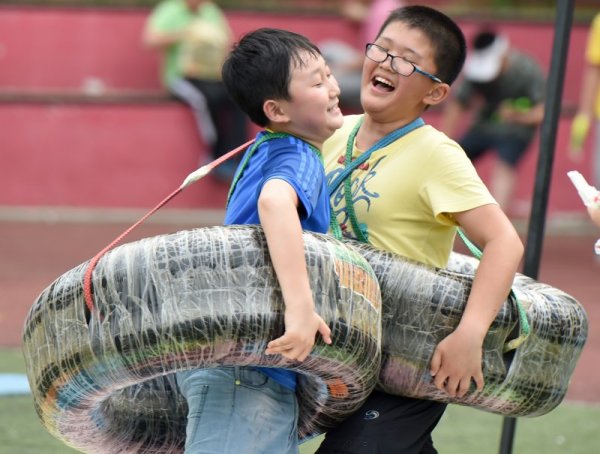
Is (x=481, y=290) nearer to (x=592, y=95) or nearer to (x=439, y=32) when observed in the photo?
(x=439, y=32)

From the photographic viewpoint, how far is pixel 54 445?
5.23 metres

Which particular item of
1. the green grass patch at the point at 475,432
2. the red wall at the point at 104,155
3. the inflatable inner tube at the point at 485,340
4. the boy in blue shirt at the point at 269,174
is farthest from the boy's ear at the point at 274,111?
the red wall at the point at 104,155

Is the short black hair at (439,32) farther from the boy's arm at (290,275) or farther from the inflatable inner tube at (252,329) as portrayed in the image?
the boy's arm at (290,275)

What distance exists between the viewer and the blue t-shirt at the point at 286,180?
305cm

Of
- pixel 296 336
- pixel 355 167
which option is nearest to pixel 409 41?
pixel 355 167

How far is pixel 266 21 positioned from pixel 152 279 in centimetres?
940

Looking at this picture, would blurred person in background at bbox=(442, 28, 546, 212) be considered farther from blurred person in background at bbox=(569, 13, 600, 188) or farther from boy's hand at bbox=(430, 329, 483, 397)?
boy's hand at bbox=(430, 329, 483, 397)

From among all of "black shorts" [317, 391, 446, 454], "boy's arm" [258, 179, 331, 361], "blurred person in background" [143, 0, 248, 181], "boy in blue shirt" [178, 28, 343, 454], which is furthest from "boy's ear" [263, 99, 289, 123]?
"blurred person in background" [143, 0, 248, 181]

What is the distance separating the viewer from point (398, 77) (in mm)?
3492

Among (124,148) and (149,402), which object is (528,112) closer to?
(124,148)

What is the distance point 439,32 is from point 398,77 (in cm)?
19

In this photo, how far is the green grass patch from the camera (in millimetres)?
5258

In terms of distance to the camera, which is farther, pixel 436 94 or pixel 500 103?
pixel 500 103

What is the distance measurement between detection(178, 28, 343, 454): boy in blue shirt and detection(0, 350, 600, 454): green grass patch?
7.12ft
